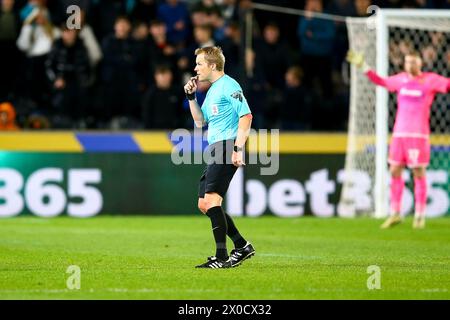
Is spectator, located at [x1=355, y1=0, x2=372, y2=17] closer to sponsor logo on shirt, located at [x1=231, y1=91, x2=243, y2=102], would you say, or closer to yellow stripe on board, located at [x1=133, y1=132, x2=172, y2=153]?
yellow stripe on board, located at [x1=133, y1=132, x2=172, y2=153]

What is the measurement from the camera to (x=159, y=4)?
21031 mm

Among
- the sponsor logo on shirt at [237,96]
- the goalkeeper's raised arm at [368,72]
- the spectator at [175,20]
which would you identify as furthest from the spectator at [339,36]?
the sponsor logo on shirt at [237,96]

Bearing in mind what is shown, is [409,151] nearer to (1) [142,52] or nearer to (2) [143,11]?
(1) [142,52]

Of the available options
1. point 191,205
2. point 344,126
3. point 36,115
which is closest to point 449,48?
point 344,126

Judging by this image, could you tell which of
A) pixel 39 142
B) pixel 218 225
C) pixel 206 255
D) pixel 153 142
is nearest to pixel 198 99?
pixel 153 142

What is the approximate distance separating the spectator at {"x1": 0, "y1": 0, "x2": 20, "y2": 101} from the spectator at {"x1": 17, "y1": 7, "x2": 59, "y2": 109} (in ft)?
0.59

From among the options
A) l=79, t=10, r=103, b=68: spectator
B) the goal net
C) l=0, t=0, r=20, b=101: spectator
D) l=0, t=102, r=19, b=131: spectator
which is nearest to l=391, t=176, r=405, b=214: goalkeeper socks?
the goal net

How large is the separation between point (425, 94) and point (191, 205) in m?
4.75

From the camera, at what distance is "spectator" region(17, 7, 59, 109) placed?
19.5 metres

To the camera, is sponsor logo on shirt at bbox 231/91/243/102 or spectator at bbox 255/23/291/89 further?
spectator at bbox 255/23/291/89

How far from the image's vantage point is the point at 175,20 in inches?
824

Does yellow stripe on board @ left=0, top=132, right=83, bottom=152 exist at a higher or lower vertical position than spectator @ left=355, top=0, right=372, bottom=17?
lower
